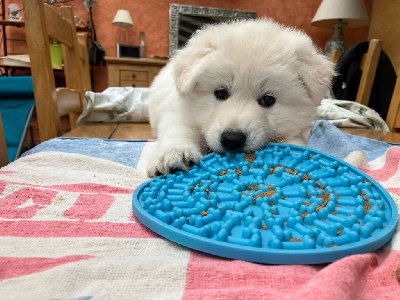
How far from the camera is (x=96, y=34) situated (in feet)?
22.8

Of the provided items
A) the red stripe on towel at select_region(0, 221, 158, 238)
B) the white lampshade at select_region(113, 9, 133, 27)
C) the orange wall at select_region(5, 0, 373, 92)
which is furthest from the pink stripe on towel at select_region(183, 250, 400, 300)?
the orange wall at select_region(5, 0, 373, 92)

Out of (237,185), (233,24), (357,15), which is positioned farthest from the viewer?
(357,15)

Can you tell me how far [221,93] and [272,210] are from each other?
2.54ft

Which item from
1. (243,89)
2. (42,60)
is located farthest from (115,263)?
(42,60)

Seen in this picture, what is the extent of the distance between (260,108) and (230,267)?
0.93 m

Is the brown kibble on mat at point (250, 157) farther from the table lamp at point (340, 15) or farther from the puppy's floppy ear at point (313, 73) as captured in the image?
the table lamp at point (340, 15)

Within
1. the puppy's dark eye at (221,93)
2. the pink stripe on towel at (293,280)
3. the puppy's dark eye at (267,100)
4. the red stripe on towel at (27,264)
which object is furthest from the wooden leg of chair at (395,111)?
the red stripe on towel at (27,264)

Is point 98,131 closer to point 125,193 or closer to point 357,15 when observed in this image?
point 125,193

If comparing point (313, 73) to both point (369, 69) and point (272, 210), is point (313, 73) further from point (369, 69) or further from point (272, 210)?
point (369, 69)

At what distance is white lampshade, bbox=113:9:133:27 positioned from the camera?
6453 mm

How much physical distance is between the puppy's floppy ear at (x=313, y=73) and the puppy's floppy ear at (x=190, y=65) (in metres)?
0.43

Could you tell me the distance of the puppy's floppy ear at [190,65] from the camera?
1466 millimetres

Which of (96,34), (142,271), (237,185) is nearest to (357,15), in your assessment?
(96,34)

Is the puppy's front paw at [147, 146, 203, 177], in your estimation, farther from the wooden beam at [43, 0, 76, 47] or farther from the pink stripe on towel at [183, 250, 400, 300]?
the wooden beam at [43, 0, 76, 47]
